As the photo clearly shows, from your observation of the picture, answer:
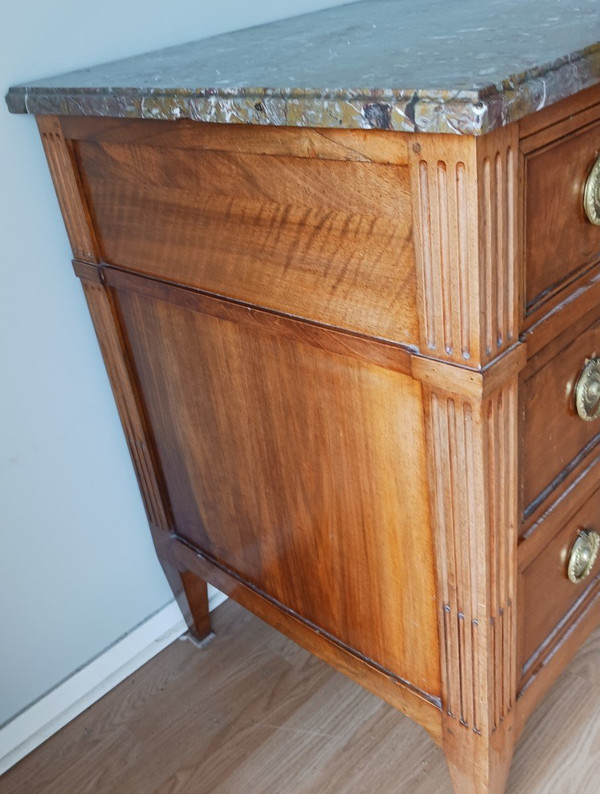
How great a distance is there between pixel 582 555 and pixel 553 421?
202 mm

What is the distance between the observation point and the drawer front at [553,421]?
70 centimetres

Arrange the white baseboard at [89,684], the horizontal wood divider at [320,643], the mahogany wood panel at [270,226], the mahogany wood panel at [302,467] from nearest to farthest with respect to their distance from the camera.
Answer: the mahogany wood panel at [270,226] → the mahogany wood panel at [302,467] → the horizontal wood divider at [320,643] → the white baseboard at [89,684]

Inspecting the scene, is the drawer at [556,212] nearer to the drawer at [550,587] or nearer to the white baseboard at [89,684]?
the drawer at [550,587]

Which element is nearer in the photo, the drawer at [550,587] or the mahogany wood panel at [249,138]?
the mahogany wood panel at [249,138]

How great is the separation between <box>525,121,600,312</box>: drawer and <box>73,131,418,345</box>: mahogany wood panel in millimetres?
95

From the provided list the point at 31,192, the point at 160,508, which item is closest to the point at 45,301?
the point at 31,192

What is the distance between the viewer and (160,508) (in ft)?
3.52

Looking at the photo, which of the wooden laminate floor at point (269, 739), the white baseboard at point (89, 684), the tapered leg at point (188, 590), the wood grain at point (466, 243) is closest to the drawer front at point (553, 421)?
the wood grain at point (466, 243)

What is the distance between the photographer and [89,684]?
1.14 m

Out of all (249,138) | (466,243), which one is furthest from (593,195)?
(249,138)

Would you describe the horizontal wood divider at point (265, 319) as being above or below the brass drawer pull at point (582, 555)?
above

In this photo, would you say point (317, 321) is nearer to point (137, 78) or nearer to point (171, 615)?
point (137, 78)

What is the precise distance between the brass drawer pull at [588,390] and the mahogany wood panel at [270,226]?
0.22 m

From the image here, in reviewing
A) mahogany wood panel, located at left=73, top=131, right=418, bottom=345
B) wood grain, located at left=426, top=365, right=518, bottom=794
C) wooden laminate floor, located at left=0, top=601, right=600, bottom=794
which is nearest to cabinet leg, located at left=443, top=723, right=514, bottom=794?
wood grain, located at left=426, top=365, right=518, bottom=794
